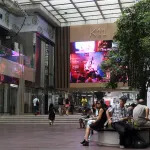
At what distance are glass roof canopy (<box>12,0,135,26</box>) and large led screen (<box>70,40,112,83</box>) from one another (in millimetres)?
2690

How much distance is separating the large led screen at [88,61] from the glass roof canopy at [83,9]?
2.69 m

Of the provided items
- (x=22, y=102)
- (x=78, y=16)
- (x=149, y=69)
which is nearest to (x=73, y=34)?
(x=78, y=16)

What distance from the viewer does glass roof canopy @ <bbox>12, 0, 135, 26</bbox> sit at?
115 feet

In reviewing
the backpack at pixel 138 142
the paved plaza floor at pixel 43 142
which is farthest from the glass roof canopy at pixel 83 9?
the backpack at pixel 138 142

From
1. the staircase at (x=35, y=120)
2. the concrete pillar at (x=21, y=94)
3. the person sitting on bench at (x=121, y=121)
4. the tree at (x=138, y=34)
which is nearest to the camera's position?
the person sitting on bench at (x=121, y=121)

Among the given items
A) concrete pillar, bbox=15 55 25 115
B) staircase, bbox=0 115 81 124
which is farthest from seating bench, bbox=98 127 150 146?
concrete pillar, bbox=15 55 25 115

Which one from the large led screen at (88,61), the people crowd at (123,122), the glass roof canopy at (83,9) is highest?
the glass roof canopy at (83,9)

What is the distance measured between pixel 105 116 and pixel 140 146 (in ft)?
4.36

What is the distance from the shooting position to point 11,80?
1195 inches

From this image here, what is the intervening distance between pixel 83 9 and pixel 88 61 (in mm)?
6134

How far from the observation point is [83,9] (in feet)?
120

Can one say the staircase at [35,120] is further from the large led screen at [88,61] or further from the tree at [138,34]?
the tree at [138,34]

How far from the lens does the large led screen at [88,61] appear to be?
39.3m

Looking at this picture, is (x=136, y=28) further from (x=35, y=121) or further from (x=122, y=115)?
(x=35, y=121)
